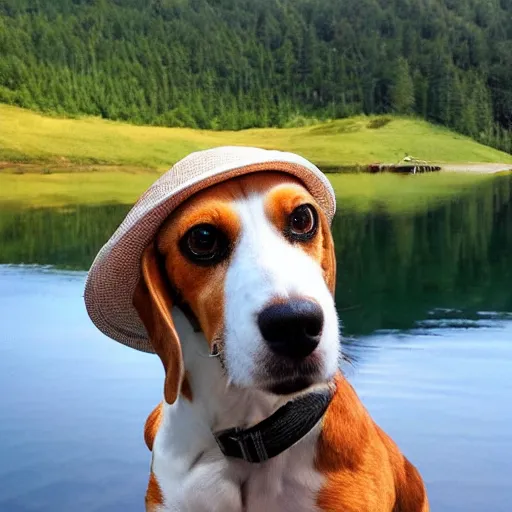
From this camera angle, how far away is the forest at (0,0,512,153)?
990 inches

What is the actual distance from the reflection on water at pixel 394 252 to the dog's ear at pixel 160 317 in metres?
3.66

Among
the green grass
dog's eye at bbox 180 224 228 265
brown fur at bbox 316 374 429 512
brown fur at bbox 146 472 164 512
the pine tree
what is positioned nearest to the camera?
dog's eye at bbox 180 224 228 265

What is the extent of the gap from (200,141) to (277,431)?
20.9m

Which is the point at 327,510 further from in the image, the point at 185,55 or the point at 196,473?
the point at 185,55

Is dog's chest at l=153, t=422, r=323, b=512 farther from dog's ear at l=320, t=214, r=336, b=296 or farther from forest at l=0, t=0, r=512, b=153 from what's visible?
forest at l=0, t=0, r=512, b=153

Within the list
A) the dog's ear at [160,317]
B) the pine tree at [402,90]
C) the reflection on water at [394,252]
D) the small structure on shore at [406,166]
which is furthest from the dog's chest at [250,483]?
the pine tree at [402,90]

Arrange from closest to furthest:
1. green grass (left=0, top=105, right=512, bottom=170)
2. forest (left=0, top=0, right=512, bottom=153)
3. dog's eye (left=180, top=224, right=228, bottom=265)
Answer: dog's eye (left=180, top=224, right=228, bottom=265), green grass (left=0, top=105, right=512, bottom=170), forest (left=0, top=0, right=512, bottom=153)

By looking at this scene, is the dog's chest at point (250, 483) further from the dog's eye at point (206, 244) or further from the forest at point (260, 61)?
the forest at point (260, 61)

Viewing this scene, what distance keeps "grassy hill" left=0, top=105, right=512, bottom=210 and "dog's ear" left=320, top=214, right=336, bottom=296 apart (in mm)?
15832

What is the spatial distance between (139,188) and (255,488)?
710 inches

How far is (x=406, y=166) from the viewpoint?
77.9 feet

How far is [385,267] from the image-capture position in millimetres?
10633

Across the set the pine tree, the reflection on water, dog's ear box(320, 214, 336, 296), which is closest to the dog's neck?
dog's ear box(320, 214, 336, 296)

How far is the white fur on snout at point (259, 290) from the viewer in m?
1.54
